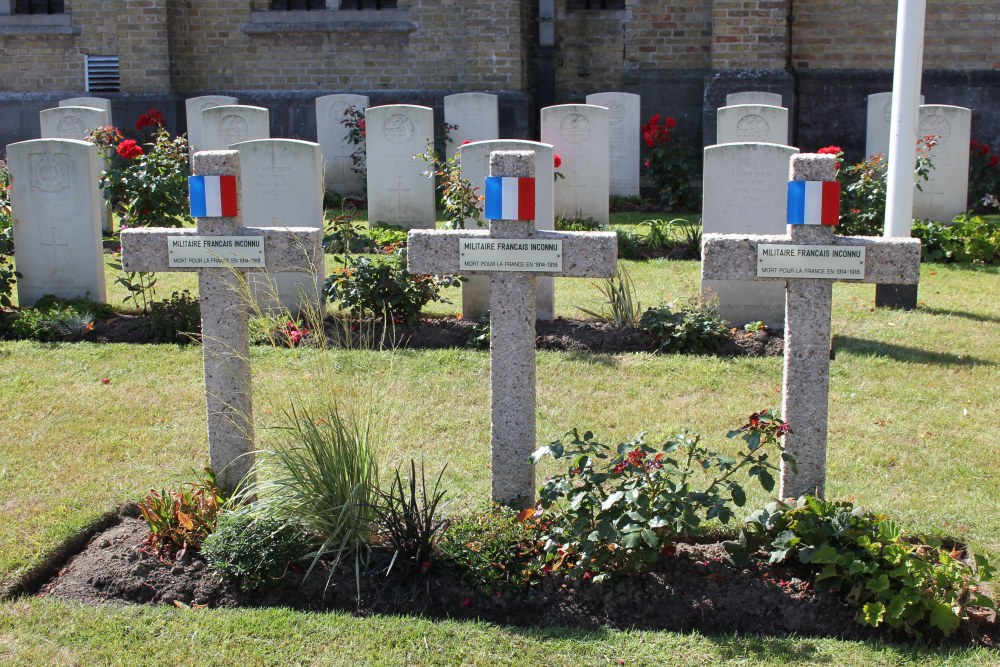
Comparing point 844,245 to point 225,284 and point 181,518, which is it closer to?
point 225,284

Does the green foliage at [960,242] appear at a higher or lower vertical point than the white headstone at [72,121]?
lower

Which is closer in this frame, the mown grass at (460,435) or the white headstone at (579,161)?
the mown grass at (460,435)

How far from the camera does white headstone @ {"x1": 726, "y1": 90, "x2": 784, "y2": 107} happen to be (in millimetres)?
14414

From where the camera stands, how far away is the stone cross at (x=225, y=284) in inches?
185

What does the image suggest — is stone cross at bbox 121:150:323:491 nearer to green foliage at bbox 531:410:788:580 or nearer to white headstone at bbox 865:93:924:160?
green foliage at bbox 531:410:788:580

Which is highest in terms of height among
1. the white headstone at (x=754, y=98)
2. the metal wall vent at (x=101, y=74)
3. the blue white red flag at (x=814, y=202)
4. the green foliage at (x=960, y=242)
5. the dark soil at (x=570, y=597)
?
the metal wall vent at (x=101, y=74)

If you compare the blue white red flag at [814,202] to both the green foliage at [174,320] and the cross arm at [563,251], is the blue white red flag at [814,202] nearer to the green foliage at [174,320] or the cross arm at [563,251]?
the cross arm at [563,251]

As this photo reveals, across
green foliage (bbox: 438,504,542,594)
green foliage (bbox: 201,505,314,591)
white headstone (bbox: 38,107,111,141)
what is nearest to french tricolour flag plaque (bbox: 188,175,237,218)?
green foliage (bbox: 201,505,314,591)

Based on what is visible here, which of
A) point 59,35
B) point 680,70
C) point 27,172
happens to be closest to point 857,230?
point 680,70

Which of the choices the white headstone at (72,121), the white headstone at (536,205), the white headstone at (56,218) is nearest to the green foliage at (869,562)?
the white headstone at (536,205)

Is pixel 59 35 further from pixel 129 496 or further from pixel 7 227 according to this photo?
pixel 129 496

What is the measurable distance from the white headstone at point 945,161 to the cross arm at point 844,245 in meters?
8.27

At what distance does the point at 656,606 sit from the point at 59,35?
681 inches

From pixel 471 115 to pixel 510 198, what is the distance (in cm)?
1116
